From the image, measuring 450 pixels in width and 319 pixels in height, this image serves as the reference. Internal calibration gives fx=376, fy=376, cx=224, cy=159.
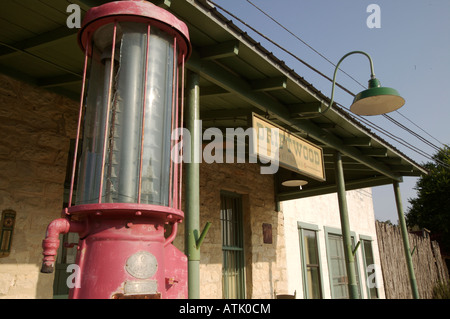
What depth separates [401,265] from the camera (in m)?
13.1

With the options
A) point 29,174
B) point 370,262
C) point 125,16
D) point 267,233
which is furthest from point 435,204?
point 125,16

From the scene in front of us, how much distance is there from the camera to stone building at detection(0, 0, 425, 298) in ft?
11.9

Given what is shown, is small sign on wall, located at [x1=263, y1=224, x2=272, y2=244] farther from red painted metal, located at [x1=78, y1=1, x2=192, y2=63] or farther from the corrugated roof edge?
red painted metal, located at [x1=78, y1=1, x2=192, y2=63]

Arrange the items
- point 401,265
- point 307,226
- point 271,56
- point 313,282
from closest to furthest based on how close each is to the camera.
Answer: point 271,56 < point 313,282 < point 307,226 < point 401,265

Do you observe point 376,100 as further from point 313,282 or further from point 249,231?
point 313,282

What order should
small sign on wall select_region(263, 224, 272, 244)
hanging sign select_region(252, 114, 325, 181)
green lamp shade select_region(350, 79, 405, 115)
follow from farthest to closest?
small sign on wall select_region(263, 224, 272, 244) → green lamp shade select_region(350, 79, 405, 115) → hanging sign select_region(252, 114, 325, 181)

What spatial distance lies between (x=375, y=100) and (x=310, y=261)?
18.5ft

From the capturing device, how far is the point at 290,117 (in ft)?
17.5

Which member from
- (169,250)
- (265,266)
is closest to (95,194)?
(169,250)

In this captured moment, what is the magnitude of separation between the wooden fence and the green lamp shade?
8360 millimetres

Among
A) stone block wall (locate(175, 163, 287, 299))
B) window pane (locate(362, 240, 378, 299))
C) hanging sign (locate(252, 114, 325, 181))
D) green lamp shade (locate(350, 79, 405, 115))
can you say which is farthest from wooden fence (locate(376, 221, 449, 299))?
green lamp shade (locate(350, 79, 405, 115))
